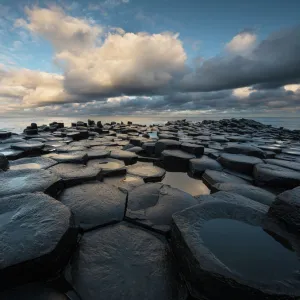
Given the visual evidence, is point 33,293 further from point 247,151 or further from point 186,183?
point 247,151

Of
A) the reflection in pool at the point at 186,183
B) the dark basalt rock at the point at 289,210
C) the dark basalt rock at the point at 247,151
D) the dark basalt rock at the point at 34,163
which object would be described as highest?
the dark basalt rock at the point at 34,163

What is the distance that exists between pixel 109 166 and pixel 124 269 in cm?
276

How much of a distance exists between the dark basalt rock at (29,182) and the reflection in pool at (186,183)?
6.91 feet

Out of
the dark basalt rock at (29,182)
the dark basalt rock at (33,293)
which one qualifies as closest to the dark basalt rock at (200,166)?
the dark basalt rock at (29,182)

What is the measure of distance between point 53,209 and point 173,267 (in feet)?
4.18

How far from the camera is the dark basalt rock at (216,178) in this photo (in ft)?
11.4

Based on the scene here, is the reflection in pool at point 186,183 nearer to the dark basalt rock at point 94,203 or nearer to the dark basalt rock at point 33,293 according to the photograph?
the dark basalt rock at point 94,203

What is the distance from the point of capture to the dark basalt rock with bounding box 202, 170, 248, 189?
11.4 feet

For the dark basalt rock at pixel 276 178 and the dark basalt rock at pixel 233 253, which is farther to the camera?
the dark basalt rock at pixel 276 178

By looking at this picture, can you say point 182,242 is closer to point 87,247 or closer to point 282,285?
point 282,285

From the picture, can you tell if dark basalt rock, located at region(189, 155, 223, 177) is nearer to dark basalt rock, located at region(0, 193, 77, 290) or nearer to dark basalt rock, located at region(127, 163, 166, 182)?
dark basalt rock, located at region(127, 163, 166, 182)

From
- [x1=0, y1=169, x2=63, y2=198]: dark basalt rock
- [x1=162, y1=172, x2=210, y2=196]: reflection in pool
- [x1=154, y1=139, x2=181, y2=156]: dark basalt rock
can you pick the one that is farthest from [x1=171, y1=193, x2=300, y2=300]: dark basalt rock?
[x1=154, y1=139, x2=181, y2=156]: dark basalt rock

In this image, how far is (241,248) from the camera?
1452 mm

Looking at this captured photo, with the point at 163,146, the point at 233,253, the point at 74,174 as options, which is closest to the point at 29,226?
the point at 74,174
